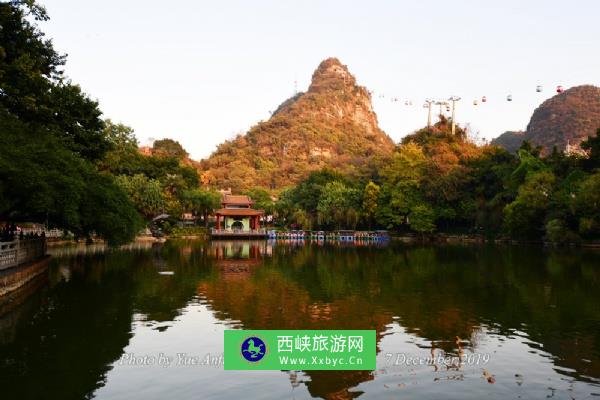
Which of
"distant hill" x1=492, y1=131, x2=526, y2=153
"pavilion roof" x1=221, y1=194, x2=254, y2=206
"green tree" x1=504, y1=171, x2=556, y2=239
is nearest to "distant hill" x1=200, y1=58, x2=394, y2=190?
"pavilion roof" x1=221, y1=194, x2=254, y2=206

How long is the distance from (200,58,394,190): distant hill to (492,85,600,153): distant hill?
3300 centimetres

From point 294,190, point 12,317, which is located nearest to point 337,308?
point 12,317

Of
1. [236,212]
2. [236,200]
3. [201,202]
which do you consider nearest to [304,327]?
[236,212]

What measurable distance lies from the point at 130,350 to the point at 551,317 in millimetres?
10396

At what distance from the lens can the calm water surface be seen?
841cm

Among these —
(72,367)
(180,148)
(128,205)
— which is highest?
(180,148)

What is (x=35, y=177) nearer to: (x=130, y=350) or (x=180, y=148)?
(x=130, y=350)

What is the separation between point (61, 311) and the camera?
14.3 m

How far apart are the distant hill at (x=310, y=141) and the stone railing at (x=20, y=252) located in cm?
6739

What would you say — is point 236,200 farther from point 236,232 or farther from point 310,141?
point 310,141

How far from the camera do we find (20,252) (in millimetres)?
18812

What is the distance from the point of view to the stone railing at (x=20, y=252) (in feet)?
54.9

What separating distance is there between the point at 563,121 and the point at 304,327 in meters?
128

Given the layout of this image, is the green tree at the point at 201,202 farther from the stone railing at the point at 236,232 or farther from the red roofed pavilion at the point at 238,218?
the stone railing at the point at 236,232
